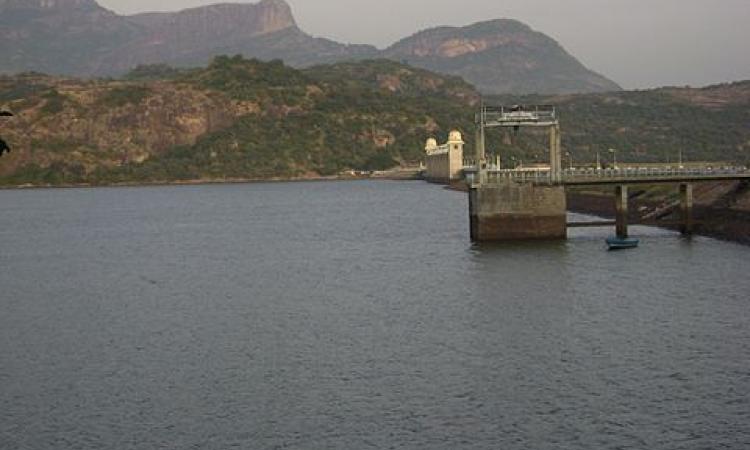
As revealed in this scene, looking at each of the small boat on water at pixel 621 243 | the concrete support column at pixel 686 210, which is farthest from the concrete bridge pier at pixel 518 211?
the concrete support column at pixel 686 210

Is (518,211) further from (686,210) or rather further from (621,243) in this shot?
(686,210)

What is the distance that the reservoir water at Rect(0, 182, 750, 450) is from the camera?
4375 centimetres

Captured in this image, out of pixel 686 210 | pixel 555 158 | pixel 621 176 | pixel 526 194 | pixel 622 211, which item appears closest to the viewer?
pixel 526 194

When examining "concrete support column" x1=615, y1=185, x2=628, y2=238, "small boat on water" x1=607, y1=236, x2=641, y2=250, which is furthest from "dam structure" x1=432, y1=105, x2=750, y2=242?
"small boat on water" x1=607, y1=236, x2=641, y2=250

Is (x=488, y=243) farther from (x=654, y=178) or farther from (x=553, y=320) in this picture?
(x=553, y=320)

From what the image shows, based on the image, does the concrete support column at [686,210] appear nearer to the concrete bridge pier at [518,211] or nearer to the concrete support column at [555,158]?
the concrete support column at [555,158]

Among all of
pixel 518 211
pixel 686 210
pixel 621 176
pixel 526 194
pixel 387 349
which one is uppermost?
pixel 621 176

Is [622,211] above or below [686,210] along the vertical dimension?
above

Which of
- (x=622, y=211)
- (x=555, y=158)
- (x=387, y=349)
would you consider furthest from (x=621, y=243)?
(x=387, y=349)

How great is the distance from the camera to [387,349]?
57.8 metres

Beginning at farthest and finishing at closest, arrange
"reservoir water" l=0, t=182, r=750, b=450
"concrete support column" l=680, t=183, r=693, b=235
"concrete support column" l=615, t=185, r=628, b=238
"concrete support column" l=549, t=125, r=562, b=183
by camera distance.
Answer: "concrete support column" l=680, t=183, r=693, b=235
"concrete support column" l=615, t=185, r=628, b=238
"concrete support column" l=549, t=125, r=562, b=183
"reservoir water" l=0, t=182, r=750, b=450

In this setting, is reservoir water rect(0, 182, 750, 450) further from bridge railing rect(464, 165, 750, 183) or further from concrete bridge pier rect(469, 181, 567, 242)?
bridge railing rect(464, 165, 750, 183)

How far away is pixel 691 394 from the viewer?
153ft

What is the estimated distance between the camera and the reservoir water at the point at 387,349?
43750 millimetres
